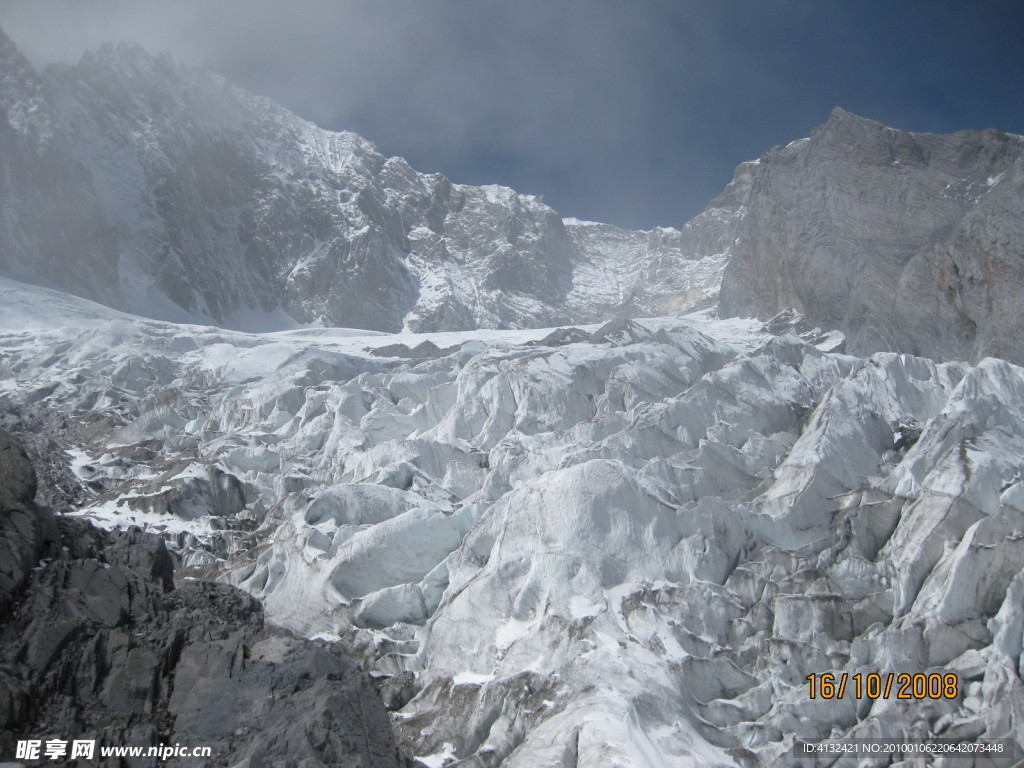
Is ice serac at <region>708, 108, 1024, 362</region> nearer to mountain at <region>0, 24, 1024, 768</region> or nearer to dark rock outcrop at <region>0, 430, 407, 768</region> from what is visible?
mountain at <region>0, 24, 1024, 768</region>

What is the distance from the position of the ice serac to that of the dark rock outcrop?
53169 mm

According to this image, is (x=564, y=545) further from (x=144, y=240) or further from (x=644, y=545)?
(x=144, y=240)

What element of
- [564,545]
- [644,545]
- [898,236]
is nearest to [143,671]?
[564,545]

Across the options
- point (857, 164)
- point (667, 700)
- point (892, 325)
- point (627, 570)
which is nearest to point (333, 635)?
point (627, 570)

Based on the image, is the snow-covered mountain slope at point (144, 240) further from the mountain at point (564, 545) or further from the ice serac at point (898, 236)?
the mountain at point (564, 545)

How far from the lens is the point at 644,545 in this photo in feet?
117

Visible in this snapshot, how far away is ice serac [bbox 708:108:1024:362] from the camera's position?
68.2 metres

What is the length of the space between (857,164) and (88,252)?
12808 cm

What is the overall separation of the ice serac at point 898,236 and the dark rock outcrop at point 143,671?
53.2m

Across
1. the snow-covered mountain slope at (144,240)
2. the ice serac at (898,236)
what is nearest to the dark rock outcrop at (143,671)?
the ice serac at (898,236)

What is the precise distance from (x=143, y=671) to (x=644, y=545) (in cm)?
1781

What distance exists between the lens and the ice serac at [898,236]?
68.2 meters

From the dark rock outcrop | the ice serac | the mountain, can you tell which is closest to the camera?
the dark rock outcrop

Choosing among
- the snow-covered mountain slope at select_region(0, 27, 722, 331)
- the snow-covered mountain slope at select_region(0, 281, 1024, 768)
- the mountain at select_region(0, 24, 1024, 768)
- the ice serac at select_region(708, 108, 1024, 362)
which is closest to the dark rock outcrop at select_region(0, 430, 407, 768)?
the mountain at select_region(0, 24, 1024, 768)
